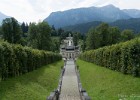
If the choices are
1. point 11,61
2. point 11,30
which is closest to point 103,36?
point 11,30

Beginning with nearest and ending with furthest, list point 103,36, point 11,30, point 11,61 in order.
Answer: point 11,61, point 11,30, point 103,36

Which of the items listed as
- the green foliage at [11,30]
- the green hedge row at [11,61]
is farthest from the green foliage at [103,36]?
the green hedge row at [11,61]

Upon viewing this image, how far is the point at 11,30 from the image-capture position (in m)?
73.4

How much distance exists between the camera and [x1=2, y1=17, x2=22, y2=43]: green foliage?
72.2m

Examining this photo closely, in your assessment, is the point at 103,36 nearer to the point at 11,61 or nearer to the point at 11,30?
the point at 11,30

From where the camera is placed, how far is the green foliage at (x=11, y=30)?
72250 mm

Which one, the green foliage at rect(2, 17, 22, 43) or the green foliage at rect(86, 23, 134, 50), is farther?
the green foliage at rect(86, 23, 134, 50)

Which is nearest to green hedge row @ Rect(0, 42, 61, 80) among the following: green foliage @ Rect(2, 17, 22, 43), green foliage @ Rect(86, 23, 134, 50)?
green foliage @ Rect(2, 17, 22, 43)

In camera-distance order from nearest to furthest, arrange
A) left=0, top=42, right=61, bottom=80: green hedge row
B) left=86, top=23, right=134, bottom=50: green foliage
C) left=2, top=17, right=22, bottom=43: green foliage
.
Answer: left=0, top=42, right=61, bottom=80: green hedge row < left=2, top=17, right=22, bottom=43: green foliage < left=86, top=23, right=134, bottom=50: green foliage

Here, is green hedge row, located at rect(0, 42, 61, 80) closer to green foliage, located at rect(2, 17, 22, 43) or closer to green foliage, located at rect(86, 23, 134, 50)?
green foliage, located at rect(2, 17, 22, 43)

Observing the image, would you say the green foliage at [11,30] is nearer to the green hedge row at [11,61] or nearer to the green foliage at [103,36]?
the green foliage at [103,36]

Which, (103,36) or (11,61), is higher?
(103,36)

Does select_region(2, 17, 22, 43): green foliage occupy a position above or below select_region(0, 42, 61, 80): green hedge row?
above

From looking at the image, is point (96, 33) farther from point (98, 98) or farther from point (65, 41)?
point (65, 41)
